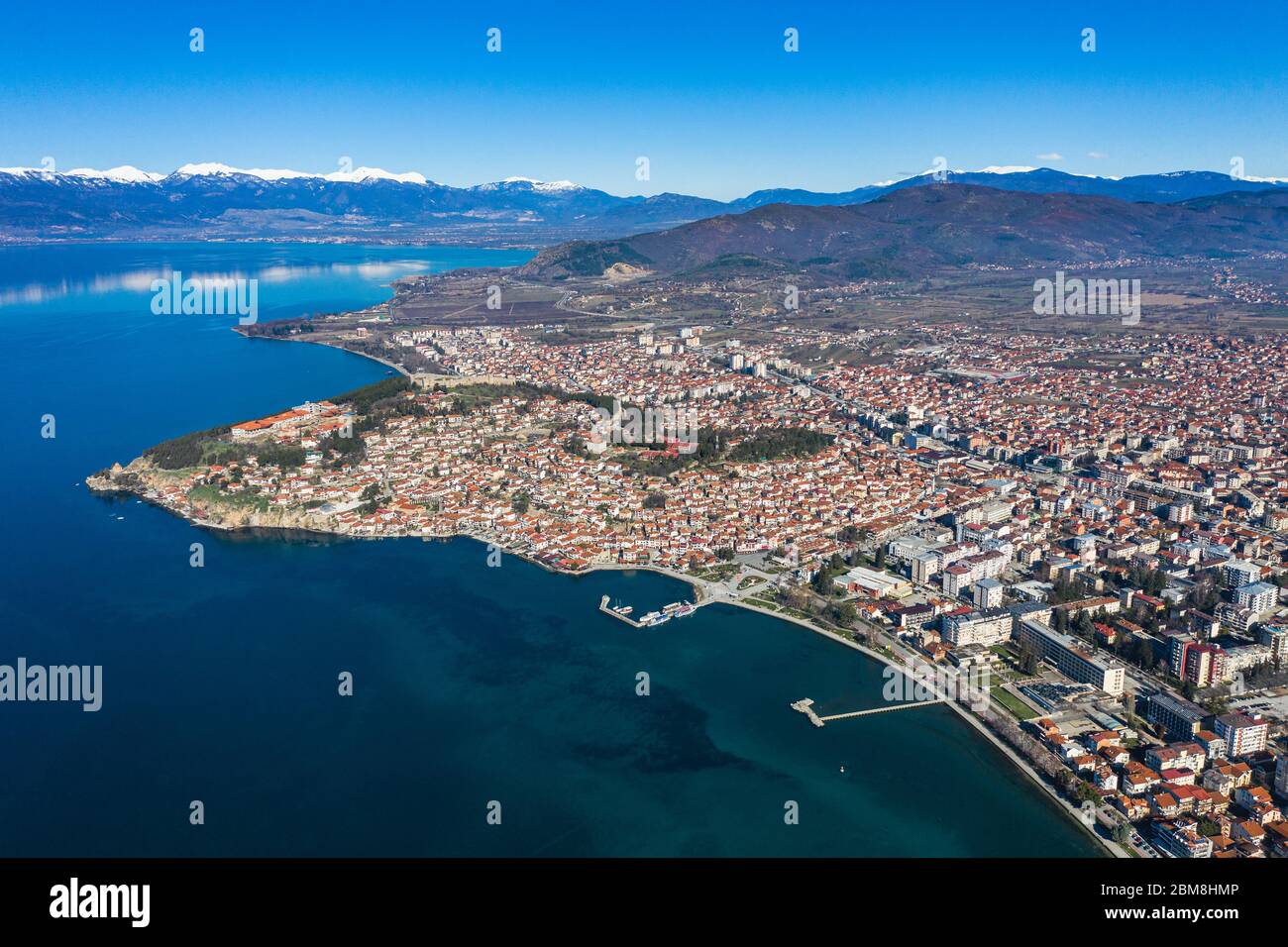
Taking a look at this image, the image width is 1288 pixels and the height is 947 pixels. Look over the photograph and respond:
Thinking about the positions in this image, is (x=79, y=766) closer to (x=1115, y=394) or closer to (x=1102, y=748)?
(x=1102, y=748)

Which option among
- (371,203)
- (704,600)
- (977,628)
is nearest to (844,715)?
(977,628)

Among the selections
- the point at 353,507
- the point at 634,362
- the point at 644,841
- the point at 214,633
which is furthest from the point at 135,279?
the point at 644,841

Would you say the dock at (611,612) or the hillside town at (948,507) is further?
the dock at (611,612)

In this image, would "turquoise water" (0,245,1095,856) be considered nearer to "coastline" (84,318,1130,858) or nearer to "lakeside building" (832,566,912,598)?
"coastline" (84,318,1130,858)

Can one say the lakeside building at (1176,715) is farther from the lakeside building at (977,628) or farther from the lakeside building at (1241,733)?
the lakeside building at (977,628)

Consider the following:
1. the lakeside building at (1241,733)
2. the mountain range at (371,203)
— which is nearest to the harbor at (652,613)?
the lakeside building at (1241,733)
